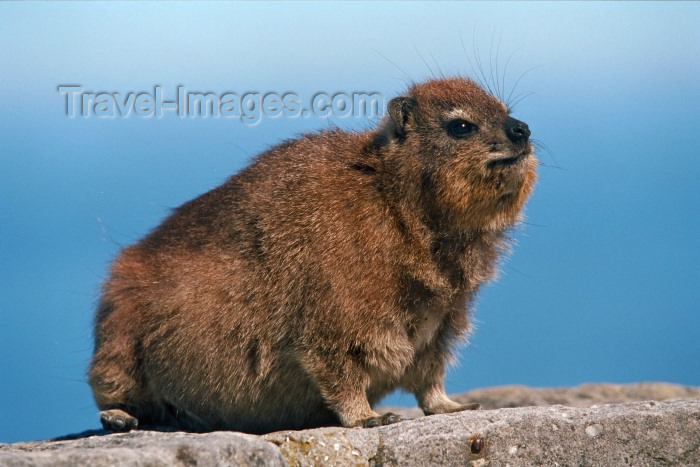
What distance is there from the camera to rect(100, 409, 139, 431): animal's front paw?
10.2m

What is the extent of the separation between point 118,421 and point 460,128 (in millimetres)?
4960

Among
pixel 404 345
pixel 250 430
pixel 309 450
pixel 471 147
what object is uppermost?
pixel 471 147

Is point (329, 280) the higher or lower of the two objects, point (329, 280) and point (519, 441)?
the higher

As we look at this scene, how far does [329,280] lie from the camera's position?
9.40 metres

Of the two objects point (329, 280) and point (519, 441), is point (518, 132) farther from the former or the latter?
point (519, 441)

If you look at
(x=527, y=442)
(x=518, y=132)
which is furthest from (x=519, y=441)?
(x=518, y=132)

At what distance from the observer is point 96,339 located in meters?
10.9

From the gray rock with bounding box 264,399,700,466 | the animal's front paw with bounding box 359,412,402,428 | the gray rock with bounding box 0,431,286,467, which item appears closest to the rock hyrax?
the animal's front paw with bounding box 359,412,402,428

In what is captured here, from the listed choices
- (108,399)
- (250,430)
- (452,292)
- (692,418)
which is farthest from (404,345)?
(108,399)

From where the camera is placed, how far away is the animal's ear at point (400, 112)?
9992 mm

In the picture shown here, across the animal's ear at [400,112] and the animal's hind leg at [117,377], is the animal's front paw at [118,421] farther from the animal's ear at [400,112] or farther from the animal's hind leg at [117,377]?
the animal's ear at [400,112]

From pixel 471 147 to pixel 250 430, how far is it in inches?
155

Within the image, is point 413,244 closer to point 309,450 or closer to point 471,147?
point 471,147

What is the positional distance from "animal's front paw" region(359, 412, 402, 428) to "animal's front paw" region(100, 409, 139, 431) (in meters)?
2.78
